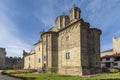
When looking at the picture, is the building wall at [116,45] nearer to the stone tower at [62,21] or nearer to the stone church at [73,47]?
the stone church at [73,47]

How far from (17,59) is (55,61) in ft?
168

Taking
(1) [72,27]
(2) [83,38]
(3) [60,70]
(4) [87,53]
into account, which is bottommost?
(3) [60,70]

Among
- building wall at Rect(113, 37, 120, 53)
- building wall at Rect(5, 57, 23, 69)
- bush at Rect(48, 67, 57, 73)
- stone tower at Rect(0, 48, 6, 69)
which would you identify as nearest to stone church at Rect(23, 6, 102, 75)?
bush at Rect(48, 67, 57, 73)

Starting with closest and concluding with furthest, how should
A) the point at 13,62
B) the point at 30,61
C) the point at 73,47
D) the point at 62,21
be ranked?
1. the point at 73,47
2. the point at 62,21
3. the point at 30,61
4. the point at 13,62

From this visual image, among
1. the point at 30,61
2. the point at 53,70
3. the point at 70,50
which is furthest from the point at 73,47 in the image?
the point at 30,61

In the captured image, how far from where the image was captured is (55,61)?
155 feet

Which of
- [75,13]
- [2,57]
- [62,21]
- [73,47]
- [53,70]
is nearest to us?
[73,47]

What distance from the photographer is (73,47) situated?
41844mm

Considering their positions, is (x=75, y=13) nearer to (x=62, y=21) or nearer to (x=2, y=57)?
(x=62, y=21)

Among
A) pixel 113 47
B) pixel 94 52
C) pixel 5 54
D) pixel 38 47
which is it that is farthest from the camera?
pixel 5 54

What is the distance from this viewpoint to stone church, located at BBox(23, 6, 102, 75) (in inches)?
1577

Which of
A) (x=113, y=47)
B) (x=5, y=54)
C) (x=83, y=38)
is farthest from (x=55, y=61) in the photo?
(x=5, y=54)

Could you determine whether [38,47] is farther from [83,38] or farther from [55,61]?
[83,38]

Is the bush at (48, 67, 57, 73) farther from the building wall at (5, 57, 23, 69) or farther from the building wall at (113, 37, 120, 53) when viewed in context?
the building wall at (5, 57, 23, 69)
